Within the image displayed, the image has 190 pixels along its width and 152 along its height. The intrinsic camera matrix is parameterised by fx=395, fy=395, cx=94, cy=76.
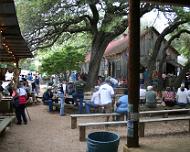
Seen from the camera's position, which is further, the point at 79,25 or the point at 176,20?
the point at 79,25

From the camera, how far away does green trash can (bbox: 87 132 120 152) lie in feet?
25.5

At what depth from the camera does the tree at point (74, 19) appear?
72.1ft

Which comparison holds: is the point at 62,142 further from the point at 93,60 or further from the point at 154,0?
the point at 93,60

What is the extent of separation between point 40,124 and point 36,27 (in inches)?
371

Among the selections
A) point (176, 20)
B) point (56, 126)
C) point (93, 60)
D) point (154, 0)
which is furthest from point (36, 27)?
point (154, 0)

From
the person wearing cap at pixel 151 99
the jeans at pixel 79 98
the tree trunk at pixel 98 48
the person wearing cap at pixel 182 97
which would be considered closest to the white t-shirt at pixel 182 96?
the person wearing cap at pixel 182 97

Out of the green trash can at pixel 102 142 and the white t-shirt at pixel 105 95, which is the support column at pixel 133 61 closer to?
the green trash can at pixel 102 142

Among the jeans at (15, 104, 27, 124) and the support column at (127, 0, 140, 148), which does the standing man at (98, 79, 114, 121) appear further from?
the support column at (127, 0, 140, 148)

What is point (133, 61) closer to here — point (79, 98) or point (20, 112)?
point (20, 112)

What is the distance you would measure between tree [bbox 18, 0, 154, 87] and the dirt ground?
289 inches

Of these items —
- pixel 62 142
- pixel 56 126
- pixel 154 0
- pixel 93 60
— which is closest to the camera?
pixel 154 0

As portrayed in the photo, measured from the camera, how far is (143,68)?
37.2 m

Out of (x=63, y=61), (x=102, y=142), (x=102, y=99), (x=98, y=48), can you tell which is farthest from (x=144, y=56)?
(x=102, y=142)

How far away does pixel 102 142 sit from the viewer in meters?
7.83
